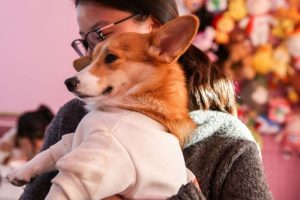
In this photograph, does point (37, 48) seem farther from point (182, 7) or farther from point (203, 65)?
point (203, 65)

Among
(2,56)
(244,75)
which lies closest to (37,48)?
(2,56)

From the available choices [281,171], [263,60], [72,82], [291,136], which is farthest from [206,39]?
[72,82]

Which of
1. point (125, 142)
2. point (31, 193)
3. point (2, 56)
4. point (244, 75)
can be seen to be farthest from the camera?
point (2, 56)

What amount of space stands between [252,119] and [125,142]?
240cm

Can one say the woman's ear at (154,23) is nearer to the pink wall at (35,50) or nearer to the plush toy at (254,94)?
the plush toy at (254,94)

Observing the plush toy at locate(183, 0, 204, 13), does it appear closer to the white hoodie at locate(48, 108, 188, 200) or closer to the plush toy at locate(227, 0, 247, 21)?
the plush toy at locate(227, 0, 247, 21)

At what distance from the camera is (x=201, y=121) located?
3.30 ft

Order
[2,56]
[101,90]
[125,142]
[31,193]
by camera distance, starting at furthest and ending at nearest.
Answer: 1. [2,56]
2. [31,193]
3. [101,90]
4. [125,142]

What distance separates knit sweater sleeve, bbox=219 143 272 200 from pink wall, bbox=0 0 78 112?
8.08ft

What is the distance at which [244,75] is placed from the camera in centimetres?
301

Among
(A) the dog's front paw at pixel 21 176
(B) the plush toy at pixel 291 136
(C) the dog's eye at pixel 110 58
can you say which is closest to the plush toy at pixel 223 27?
(B) the plush toy at pixel 291 136

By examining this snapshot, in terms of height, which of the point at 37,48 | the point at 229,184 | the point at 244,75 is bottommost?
the point at 244,75

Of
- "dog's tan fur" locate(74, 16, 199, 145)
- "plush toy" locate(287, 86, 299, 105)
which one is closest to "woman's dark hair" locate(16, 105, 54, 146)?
"plush toy" locate(287, 86, 299, 105)

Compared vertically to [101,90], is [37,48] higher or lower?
lower
